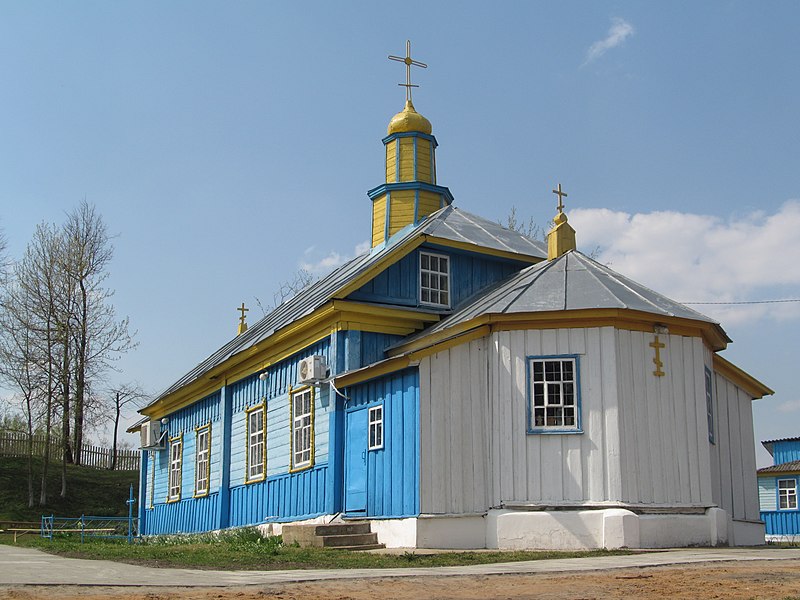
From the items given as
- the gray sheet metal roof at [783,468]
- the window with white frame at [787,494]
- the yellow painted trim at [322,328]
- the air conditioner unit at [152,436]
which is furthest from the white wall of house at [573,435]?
the window with white frame at [787,494]

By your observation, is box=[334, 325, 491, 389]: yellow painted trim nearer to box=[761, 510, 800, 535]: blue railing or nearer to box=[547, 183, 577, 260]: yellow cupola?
box=[547, 183, 577, 260]: yellow cupola

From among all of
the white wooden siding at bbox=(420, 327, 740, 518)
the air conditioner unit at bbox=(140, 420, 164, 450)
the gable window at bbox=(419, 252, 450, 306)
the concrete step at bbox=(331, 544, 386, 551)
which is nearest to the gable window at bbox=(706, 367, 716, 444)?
the white wooden siding at bbox=(420, 327, 740, 518)

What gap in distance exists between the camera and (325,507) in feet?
59.2

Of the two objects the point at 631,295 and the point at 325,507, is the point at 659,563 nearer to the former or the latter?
the point at 631,295

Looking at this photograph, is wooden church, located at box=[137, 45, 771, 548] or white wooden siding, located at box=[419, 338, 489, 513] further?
white wooden siding, located at box=[419, 338, 489, 513]

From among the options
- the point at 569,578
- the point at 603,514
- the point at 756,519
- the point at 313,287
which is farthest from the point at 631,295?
the point at 313,287

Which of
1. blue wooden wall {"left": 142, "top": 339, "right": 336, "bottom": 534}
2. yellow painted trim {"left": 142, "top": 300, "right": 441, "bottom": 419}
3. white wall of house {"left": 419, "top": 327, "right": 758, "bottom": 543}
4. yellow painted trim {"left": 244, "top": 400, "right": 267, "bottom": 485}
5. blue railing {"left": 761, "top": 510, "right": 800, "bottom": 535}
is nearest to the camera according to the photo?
white wall of house {"left": 419, "top": 327, "right": 758, "bottom": 543}

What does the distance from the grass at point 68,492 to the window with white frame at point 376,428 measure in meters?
18.8

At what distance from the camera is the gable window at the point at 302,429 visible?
19062 millimetres

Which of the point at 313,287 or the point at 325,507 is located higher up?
the point at 313,287

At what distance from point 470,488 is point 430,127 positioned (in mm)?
10974

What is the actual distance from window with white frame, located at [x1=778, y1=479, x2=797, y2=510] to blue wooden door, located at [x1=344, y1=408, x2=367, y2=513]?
22699 mm

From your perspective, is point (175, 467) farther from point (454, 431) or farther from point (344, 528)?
point (454, 431)

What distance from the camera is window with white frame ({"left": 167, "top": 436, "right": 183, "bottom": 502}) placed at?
87.7 feet
